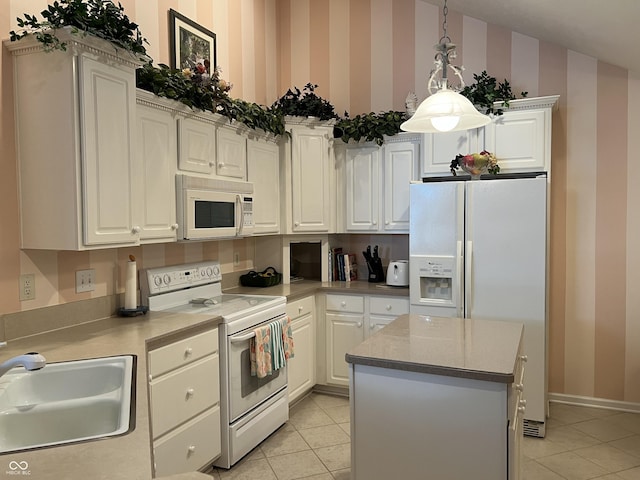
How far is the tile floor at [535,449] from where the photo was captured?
281cm

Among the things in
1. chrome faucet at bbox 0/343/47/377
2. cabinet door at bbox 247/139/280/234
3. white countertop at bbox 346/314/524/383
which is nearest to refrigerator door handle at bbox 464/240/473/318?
white countertop at bbox 346/314/524/383

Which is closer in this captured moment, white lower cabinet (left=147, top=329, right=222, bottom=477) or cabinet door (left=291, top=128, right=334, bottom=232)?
white lower cabinet (left=147, top=329, right=222, bottom=477)

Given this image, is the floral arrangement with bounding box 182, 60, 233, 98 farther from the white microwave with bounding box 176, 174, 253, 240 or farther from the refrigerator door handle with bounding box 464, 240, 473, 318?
the refrigerator door handle with bounding box 464, 240, 473, 318

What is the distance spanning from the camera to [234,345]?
2807mm

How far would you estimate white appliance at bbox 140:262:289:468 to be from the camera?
278 cm

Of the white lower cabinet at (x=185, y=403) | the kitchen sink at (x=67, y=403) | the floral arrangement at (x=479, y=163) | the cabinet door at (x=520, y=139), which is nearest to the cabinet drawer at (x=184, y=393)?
the white lower cabinet at (x=185, y=403)

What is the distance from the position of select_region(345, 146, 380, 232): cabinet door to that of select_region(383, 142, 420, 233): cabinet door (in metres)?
0.09

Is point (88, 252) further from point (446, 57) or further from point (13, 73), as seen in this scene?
point (446, 57)

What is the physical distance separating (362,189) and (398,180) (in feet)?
1.08

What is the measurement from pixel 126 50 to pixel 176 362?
1.58m

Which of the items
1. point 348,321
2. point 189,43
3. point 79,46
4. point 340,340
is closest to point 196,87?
point 189,43

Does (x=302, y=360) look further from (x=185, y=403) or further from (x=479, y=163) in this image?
(x=479, y=163)

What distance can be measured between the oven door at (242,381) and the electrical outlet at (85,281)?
0.82 meters

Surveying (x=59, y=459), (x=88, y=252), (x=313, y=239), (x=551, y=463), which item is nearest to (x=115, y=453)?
(x=59, y=459)
